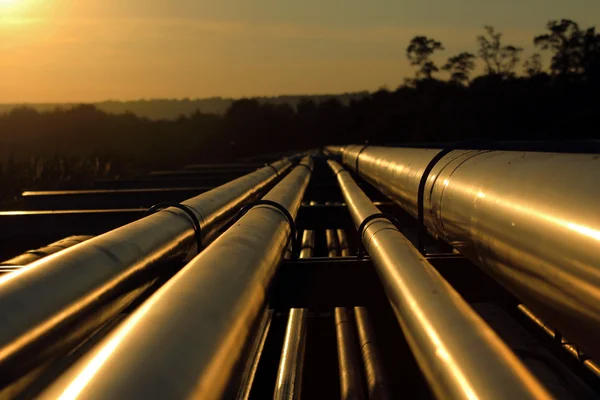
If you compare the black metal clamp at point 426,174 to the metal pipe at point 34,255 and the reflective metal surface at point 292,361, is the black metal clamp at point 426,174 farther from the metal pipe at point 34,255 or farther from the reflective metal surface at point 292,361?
the metal pipe at point 34,255

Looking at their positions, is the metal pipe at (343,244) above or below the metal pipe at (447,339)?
below

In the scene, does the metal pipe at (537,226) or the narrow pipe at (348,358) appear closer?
the metal pipe at (537,226)

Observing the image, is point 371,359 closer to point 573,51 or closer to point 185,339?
point 185,339

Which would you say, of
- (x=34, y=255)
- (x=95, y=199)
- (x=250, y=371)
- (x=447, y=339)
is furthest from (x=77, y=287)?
(x=95, y=199)

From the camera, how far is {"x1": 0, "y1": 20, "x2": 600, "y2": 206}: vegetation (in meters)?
49.0

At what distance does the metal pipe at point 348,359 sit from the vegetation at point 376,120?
17.2m

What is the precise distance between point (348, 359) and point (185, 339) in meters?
2.72

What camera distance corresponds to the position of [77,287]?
262 centimetres

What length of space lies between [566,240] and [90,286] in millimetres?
1740

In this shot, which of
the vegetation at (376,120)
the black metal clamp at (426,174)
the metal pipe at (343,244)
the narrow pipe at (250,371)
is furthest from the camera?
the vegetation at (376,120)

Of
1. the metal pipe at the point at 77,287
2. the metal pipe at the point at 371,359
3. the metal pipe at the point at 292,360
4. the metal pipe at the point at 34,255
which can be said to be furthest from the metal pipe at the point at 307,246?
the metal pipe at the point at 77,287

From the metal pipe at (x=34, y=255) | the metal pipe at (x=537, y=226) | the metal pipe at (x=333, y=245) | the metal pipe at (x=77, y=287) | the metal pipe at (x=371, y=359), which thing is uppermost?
the metal pipe at (x=537, y=226)

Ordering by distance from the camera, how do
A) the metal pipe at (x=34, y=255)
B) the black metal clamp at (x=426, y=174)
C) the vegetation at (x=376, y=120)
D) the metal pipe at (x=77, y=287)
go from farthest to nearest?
the vegetation at (x=376, y=120), the black metal clamp at (x=426, y=174), the metal pipe at (x=34, y=255), the metal pipe at (x=77, y=287)

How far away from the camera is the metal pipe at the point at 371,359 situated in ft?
12.0
